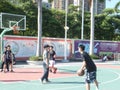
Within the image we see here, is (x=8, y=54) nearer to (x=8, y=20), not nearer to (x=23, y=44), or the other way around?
(x=8, y=20)

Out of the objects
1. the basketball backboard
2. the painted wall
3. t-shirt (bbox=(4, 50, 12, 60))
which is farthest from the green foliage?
t-shirt (bbox=(4, 50, 12, 60))

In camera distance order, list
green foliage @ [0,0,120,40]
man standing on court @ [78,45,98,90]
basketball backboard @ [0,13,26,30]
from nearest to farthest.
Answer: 1. man standing on court @ [78,45,98,90]
2. basketball backboard @ [0,13,26,30]
3. green foliage @ [0,0,120,40]

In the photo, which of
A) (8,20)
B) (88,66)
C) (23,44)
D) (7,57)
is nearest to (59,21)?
(23,44)

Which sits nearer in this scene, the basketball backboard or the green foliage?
the basketball backboard

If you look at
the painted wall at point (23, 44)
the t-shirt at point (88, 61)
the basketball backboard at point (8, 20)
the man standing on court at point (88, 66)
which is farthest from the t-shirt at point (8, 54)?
the painted wall at point (23, 44)

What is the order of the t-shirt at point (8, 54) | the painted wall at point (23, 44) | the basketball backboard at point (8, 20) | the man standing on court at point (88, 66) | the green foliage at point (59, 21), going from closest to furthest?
the man standing on court at point (88, 66) < the t-shirt at point (8, 54) < the basketball backboard at point (8, 20) < the painted wall at point (23, 44) < the green foliage at point (59, 21)

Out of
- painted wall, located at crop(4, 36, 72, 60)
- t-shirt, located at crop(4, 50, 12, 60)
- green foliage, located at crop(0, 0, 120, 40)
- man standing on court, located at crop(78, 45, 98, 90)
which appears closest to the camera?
man standing on court, located at crop(78, 45, 98, 90)

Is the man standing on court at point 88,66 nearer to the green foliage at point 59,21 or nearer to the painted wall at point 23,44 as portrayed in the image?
the painted wall at point 23,44

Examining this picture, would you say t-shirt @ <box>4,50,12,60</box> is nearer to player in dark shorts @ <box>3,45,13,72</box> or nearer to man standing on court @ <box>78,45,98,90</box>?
player in dark shorts @ <box>3,45,13,72</box>

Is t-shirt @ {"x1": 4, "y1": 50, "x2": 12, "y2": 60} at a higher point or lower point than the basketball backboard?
lower

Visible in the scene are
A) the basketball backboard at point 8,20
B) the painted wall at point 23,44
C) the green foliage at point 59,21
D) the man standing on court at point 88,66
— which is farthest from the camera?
the green foliage at point 59,21

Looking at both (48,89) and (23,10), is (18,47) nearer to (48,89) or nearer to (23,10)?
(23,10)

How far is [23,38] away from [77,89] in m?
23.6

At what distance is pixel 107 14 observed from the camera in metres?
64.3
